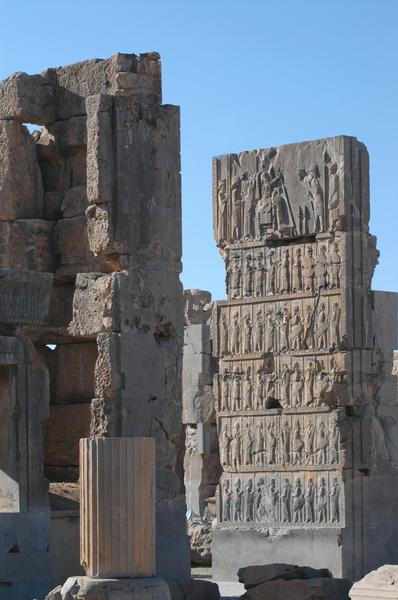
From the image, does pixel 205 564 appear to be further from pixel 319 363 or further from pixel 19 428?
pixel 19 428

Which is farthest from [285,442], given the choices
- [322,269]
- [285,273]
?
[322,269]

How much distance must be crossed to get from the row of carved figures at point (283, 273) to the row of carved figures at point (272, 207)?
28 centimetres

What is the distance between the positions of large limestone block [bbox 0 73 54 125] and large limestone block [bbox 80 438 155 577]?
4825 mm

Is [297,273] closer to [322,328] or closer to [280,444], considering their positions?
[322,328]

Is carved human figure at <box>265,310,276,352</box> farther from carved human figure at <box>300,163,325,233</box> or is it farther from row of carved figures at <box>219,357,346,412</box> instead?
carved human figure at <box>300,163,325,233</box>

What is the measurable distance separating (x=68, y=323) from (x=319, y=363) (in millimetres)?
3920

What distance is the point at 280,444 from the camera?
20.0 m

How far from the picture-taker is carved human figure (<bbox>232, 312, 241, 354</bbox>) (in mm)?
20469

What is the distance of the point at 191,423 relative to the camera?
26.1 m

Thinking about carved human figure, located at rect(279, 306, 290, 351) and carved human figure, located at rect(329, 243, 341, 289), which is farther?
carved human figure, located at rect(279, 306, 290, 351)

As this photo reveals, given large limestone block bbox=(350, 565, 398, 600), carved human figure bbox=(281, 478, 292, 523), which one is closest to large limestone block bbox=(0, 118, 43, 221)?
carved human figure bbox=(281, 478, 292, 523)

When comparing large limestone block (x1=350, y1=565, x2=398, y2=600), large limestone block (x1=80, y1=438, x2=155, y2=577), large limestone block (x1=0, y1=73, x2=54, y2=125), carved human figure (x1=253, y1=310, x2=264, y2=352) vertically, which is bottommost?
large limestone block (x1=350, y1=565, x2=398, y2=600)


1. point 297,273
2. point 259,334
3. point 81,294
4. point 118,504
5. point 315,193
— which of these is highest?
point 315,193

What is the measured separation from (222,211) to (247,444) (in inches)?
120
